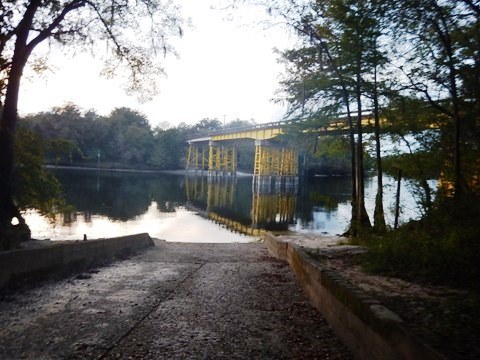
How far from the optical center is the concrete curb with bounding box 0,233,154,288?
476 centimetres

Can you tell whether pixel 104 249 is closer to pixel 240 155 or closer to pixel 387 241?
pixel 387 241

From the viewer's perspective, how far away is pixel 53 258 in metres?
5.66

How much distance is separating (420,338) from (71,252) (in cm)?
546

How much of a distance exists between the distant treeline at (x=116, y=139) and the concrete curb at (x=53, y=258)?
184ft

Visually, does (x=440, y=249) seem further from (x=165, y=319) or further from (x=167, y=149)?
(x=167, y=149)

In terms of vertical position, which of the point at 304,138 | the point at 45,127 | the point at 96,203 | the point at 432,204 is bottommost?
the point at 96,203

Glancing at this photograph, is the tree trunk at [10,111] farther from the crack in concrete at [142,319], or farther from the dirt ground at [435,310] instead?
the dirt ground at [435,310]

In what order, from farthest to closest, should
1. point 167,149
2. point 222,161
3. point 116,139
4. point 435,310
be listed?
point 167,149
point 222,161
point 116,139
point 435,310

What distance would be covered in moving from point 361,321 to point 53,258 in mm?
4688

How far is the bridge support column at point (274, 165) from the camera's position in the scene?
4966 centimetres

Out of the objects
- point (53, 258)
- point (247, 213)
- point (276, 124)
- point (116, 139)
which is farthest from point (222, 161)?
point (53, 258)

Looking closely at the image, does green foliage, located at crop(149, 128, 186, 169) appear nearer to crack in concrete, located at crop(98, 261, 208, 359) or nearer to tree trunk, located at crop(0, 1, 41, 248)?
tree trunk, located at crop(0, 1, 41, 248)

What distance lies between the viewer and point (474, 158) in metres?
7.03

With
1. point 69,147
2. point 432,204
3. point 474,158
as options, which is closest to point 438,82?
point 474,158
